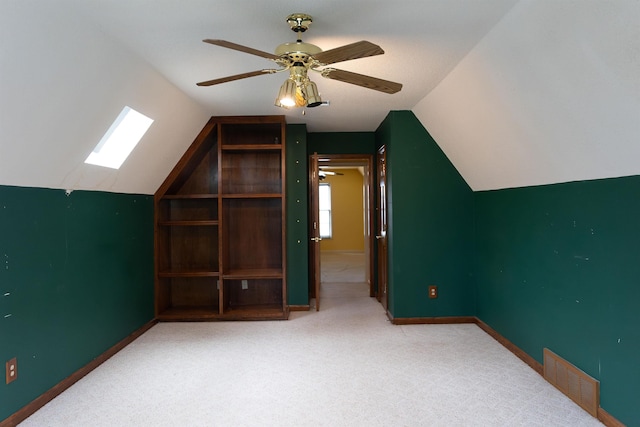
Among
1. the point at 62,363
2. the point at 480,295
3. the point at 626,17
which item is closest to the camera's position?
the point at 626,17

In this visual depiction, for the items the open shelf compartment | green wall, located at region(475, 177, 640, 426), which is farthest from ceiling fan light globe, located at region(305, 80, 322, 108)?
the open shelf compartment

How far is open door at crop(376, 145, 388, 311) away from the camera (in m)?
5.12

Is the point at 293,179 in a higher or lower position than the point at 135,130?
lower

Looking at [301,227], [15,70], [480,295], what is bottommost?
[480,295]

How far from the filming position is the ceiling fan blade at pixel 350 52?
77.2 inches

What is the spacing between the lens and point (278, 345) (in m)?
3.91

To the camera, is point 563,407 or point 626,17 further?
point 563,407

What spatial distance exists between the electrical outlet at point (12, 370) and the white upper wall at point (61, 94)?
3.57 feet

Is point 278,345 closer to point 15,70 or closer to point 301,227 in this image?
point 301,227

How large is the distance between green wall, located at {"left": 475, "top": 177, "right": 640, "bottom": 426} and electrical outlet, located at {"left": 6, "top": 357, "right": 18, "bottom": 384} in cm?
357

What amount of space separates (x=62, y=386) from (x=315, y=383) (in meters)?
1.82

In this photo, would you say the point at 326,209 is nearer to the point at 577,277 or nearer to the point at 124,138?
the point at 124,138

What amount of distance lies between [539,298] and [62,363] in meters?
3.61

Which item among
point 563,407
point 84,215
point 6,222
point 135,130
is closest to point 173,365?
point 84,215
